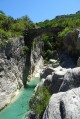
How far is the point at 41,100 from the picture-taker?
12.7 meters

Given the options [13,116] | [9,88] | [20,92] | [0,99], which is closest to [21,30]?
[20,92]

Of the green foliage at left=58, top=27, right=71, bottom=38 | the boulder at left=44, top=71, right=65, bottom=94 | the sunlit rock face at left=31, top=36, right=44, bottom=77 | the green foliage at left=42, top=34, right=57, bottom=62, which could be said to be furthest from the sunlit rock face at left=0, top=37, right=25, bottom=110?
the green foliage at left=42, top=34, right=57, bottom=62

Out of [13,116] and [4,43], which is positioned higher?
[4,43]

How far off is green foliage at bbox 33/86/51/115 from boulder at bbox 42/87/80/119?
1.49 meters

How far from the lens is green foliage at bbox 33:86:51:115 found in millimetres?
12190

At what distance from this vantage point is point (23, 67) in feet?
127

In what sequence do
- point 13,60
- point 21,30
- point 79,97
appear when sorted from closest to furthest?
point 79,97 → point 13,60 → point 21,30

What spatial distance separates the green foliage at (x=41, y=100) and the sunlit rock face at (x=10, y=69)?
13.4 meters

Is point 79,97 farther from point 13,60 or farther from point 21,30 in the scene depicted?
point 21,30

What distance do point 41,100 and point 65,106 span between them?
2754 millimetres

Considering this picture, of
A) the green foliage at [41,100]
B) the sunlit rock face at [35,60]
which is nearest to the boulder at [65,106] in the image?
the green foliage at [41,100]

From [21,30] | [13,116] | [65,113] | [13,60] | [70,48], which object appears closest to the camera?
[65,113]

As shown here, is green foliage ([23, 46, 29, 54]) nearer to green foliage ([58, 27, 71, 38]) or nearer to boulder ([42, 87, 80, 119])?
green foliage ([58, 27, 71, 38])

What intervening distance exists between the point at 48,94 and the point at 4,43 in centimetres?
1736
